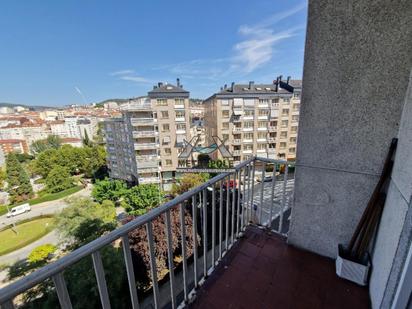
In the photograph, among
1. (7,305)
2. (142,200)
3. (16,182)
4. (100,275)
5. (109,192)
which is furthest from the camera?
(16,182)

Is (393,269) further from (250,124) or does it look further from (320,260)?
(250,124)

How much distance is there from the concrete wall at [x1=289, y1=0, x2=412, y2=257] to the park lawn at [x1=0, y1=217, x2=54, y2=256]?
17.9m

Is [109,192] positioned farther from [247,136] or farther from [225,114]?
[247,136]

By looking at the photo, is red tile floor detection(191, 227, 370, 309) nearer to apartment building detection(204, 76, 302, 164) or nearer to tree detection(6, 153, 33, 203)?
apartment building detection(204, 76, 302, 164)

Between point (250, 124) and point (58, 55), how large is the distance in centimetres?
1726

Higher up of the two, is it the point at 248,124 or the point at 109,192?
the point at 248,124

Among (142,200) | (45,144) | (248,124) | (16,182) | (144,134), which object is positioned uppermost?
(248,124)

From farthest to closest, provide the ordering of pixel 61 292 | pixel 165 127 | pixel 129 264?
pixel 165 127 → pixel 129 264 → pixel 61 292

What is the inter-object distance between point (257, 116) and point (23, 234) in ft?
78.2

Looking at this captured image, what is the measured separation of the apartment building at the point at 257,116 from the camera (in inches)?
722

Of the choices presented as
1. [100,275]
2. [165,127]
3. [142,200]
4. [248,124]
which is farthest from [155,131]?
[100,275]

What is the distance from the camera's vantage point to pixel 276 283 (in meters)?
1.69

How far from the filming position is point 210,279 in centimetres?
172

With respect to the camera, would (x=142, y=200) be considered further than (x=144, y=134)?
No
